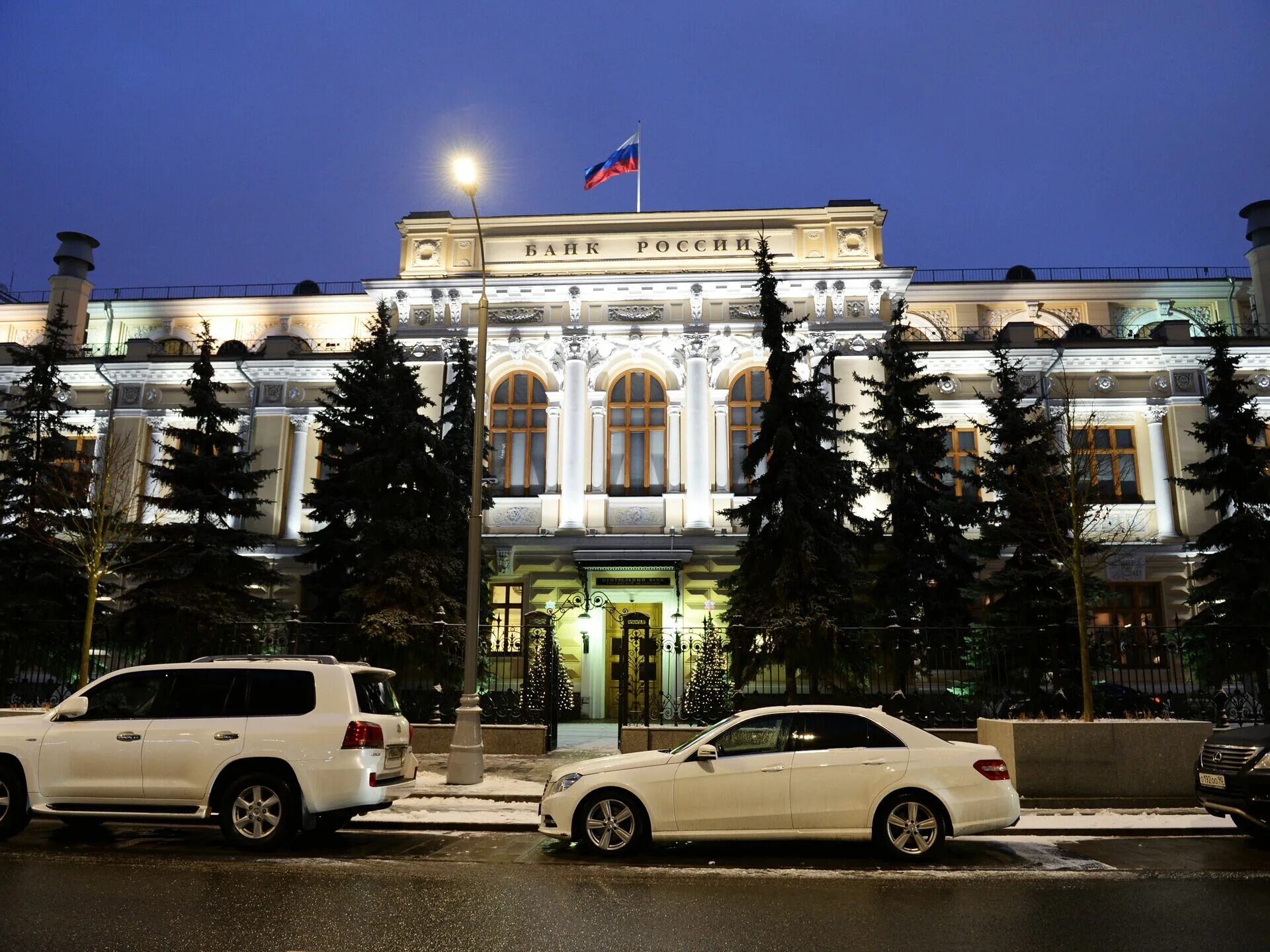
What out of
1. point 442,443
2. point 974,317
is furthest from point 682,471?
point 974,317

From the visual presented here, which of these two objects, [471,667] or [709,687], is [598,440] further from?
[471,667]

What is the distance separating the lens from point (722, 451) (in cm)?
2761

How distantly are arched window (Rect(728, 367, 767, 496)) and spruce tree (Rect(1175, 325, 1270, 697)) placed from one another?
1139 cm

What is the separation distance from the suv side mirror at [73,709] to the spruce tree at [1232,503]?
20981 mm

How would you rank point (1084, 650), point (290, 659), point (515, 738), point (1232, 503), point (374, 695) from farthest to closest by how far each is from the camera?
point (1232, 503) < point (515, 738) < point (1084, 650) < point (374, 695) < point (290, 659)

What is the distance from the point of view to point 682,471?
90.2 feet

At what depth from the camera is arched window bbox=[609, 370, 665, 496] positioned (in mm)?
27922

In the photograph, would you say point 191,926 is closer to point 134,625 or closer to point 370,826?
point 370,826

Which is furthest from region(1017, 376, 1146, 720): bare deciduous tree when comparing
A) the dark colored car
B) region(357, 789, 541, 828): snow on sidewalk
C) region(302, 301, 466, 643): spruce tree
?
region(302, 301, 466, 643): spruce tree

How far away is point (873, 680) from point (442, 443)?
11777 millimetres

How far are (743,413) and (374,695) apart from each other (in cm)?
1974

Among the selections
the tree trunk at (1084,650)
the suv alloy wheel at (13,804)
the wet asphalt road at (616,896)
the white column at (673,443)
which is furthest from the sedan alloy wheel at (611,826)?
the white column at (673,443)

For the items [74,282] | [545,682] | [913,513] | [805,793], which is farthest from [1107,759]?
[74,282]

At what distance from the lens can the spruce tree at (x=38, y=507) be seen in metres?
21.4
